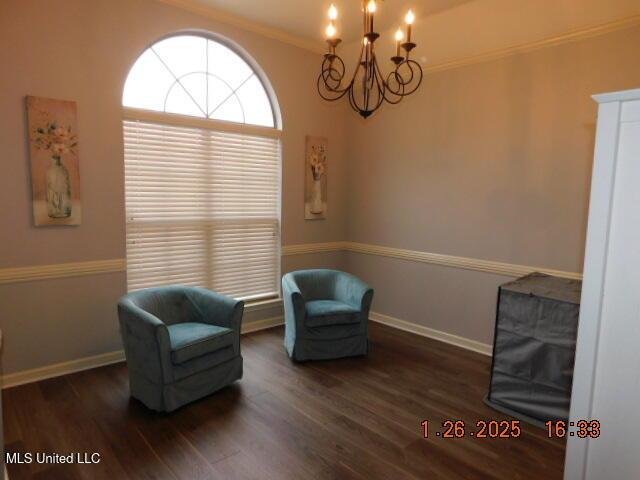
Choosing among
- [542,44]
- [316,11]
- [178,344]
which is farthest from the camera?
[316,11]

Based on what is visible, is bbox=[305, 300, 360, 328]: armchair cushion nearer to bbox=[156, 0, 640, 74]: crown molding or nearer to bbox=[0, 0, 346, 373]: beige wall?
bbox=[0, 0, 346, 373]: beige wall

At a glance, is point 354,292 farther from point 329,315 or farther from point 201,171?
point 201,171

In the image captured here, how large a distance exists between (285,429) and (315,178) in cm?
286

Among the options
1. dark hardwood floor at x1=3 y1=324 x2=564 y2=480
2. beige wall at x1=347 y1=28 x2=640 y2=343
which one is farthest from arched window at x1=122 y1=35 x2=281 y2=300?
beige wall at x1=347 y1=28 x2=640 y2=343

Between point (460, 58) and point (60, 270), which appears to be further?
point (460, 58)

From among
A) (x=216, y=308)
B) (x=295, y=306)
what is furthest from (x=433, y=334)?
(x=216, y=308)

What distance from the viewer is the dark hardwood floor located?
2182mm

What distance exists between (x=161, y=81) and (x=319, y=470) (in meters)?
3.31

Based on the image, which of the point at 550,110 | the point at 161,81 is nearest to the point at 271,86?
the point at 161,81

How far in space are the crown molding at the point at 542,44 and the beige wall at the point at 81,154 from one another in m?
2.14

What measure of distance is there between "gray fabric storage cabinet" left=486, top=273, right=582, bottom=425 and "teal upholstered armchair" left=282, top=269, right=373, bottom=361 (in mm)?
1155

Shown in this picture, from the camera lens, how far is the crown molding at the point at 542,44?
2889mm

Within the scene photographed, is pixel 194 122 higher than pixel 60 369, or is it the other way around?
pixel 194 122

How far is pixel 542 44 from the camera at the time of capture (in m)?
3.27
